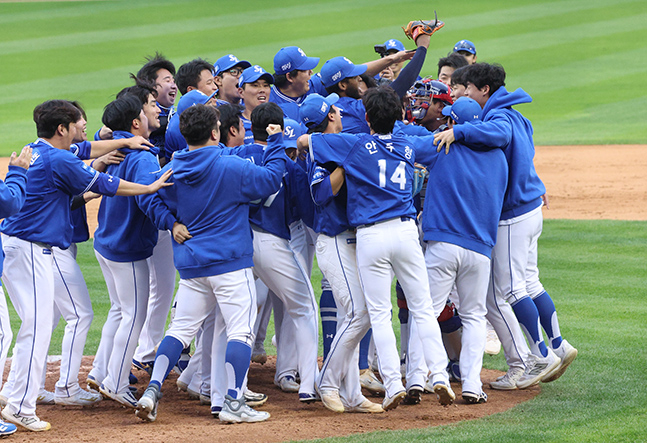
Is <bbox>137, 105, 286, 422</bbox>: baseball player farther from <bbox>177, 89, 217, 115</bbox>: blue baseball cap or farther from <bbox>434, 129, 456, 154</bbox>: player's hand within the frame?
<bbox>434, 129, 456, 154</bbox>: player's hand

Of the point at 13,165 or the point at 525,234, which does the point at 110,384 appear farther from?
the point at 525,234

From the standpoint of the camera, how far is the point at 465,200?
4930 mm

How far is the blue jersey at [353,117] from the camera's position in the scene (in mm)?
5336

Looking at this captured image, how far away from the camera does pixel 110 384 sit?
5.05 metres

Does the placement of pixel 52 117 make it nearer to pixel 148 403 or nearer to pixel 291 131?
pixel 291 131

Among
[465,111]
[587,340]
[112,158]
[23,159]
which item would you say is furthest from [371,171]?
[587,340]

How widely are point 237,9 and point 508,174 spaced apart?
31.9 m

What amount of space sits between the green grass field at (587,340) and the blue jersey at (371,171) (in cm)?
126

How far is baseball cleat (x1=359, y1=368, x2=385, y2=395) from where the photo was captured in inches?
210

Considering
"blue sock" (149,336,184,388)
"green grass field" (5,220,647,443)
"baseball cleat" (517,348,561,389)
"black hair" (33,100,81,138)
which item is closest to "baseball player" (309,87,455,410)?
"green grass field" (5,220,647,443)

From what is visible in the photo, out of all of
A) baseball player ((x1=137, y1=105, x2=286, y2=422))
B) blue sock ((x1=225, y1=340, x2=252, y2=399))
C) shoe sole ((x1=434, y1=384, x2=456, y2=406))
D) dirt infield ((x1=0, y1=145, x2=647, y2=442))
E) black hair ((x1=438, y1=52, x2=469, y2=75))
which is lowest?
dirt infield ((x1=0, y1=145, x2=647, y2=442))

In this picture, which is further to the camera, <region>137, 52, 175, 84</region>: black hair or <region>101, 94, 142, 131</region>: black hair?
<region>137, 52, 175, 84</region>: black hair

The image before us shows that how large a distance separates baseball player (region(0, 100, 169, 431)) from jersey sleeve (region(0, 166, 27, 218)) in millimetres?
301

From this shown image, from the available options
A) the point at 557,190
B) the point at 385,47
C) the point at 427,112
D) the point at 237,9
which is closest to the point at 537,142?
the point at 557,190
